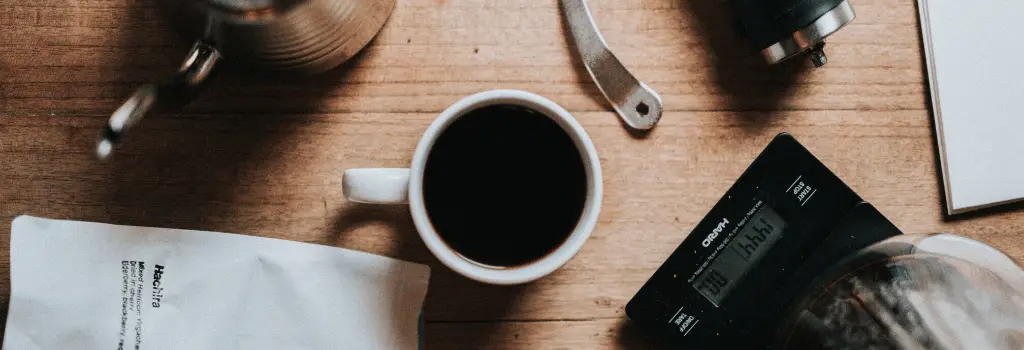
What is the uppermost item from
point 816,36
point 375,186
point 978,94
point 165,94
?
point 165,94

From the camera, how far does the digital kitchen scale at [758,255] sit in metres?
0.57

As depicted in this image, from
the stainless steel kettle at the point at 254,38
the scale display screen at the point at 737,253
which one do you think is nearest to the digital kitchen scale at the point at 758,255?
the scale display screen at the point at 737,253

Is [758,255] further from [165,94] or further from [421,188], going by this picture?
[165,94]

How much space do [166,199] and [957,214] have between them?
2.10ft

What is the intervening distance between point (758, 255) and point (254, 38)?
0.41 meters

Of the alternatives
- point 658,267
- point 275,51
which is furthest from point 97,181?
point 658,267

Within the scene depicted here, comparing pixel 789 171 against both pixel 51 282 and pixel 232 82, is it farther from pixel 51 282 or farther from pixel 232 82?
pixel 51 282

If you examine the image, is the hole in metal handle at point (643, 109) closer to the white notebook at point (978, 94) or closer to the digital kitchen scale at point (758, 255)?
the digital kitchen scale at point (758, 255)

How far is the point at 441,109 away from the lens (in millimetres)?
586

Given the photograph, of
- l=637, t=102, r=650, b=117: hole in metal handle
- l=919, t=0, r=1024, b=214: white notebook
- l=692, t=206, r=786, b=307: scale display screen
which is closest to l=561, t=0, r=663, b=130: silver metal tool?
l=637, t=102, r=650, b=117: hole in metal handle

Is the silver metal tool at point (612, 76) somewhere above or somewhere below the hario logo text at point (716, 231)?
above

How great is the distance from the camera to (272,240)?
575mm

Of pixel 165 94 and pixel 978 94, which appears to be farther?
pixel 978 94

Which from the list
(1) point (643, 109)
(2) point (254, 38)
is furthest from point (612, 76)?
(2) point (254, 38)
